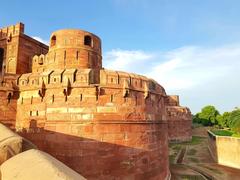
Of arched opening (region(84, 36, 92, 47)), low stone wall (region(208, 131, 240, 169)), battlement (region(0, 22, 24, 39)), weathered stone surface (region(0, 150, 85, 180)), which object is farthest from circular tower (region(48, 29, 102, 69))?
low stone wall (region(208, 131, 240, 169))

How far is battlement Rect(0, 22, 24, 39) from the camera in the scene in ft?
47.7

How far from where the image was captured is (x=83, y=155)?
8609 mm

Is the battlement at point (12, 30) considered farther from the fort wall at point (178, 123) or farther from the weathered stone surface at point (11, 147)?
the fort wall at point (178, 123)

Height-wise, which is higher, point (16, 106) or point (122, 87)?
point (122, 87)

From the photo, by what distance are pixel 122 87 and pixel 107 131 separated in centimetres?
203

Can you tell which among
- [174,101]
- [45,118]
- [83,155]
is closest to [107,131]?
[83,155]

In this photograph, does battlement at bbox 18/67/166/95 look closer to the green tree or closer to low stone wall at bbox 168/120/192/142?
low stone wall at bbox 168/120/192/142

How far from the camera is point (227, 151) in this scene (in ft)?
70.1

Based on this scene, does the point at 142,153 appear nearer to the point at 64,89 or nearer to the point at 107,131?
the point at 107,131

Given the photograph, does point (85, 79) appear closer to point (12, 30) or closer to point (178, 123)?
point (12, 30)

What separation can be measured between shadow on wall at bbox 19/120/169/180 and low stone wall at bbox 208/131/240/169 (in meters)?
14.2

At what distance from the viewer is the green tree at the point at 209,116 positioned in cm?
5512

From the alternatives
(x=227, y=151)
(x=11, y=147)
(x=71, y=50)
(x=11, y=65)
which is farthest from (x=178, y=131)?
(x=11, y=147)

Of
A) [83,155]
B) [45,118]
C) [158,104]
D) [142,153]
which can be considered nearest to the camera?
[83,155]
